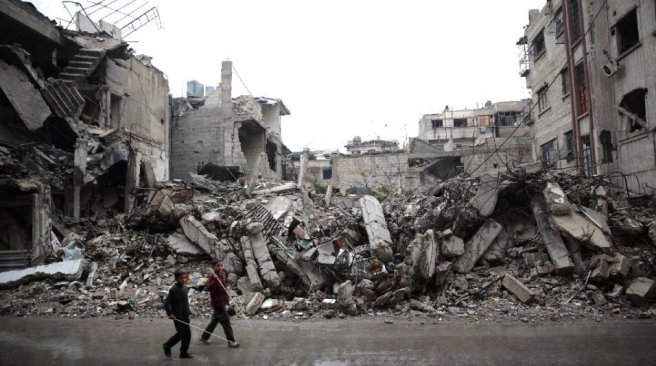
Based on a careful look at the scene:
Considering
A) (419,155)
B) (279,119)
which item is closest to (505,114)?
(419,155)

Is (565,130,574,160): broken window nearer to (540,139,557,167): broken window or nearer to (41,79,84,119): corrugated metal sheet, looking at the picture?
(540,139,557,167): broken window

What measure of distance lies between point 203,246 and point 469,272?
6485mm

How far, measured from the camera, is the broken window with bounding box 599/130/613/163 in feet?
44.9

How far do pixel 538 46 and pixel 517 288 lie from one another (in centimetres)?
1572

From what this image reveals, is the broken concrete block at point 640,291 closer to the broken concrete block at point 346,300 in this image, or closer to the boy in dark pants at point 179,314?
the broken concrete block at point 346,300

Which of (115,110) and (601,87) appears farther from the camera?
(115,110)

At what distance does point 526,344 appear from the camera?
227 inches

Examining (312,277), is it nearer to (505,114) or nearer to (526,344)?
(526,344)

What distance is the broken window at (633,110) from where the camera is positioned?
40.1 feet

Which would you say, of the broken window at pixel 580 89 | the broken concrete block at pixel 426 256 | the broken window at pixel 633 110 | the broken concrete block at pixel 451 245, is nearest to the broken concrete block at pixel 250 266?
the broken concrete block at pixel 426 256

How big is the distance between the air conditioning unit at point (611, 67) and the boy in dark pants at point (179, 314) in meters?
14.0

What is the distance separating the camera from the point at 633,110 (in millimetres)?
12648

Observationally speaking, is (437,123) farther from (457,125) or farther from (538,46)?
(538,46)

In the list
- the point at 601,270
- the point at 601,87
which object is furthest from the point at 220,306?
the point at 601,87
